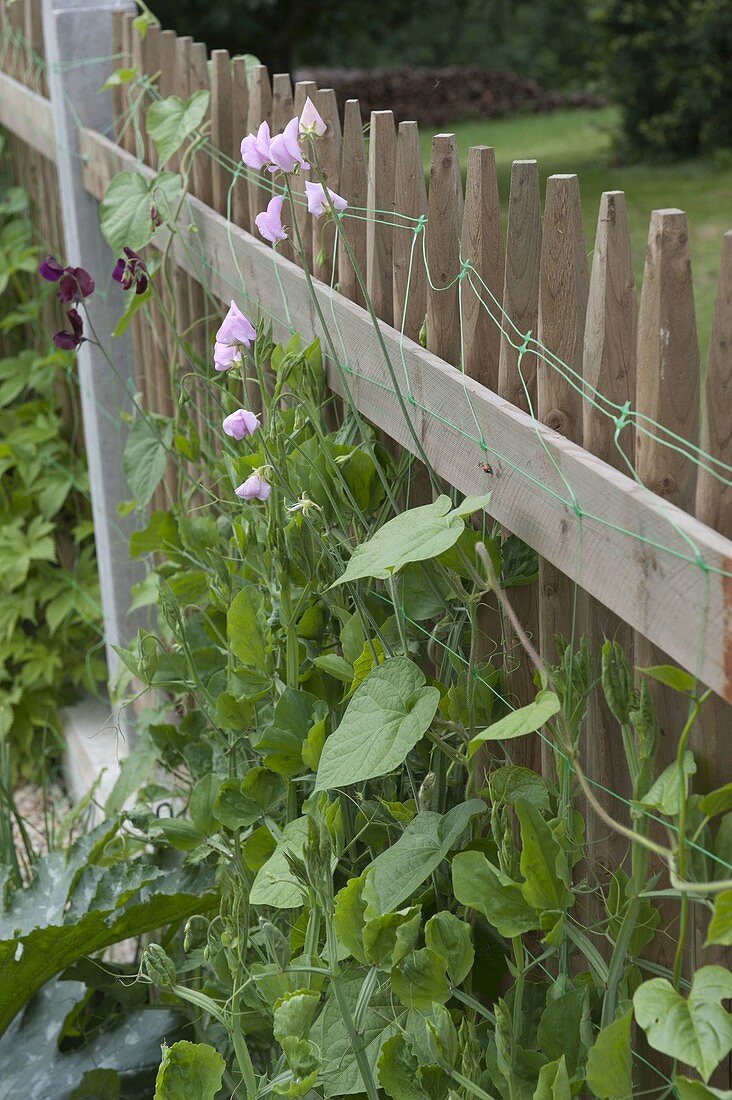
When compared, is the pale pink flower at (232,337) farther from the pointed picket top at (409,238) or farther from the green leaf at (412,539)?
the green leaf at (412,539)

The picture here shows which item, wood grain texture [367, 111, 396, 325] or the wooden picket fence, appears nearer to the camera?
the wooden picket fence

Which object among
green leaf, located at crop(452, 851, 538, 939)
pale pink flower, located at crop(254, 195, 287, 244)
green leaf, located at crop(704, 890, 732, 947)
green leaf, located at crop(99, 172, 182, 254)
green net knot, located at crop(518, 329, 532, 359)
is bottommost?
green leaf, located at crop(452, 851, 538, 939)

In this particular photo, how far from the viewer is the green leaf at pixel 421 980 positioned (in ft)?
4.30

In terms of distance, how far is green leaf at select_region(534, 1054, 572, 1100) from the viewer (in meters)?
1.17

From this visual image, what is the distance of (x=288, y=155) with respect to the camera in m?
1.64

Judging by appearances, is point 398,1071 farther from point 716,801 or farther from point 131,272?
point 131,272

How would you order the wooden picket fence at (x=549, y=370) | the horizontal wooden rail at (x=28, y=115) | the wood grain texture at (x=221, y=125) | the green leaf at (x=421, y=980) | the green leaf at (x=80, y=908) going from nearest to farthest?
the wooden picket fence at (x=549, y=370)
the green leaf at (x=421, y=980)
the green leaf at (x=80, y=908)
the wood grain texture at (x=221, y=125)
the horizontal wooden rail at (x=28, y=115)

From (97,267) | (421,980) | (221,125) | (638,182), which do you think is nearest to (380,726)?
(421,980)

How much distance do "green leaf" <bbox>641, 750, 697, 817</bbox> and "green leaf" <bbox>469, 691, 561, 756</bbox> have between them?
0.11 meters

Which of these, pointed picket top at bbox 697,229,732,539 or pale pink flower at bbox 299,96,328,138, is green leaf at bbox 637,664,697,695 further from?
pale pink flower at bbox 299,96,328,138

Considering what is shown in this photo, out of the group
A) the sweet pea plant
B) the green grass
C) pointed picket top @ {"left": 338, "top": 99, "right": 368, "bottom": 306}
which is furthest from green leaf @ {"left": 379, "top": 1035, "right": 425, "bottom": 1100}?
the green grass

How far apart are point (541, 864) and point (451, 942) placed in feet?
0.53

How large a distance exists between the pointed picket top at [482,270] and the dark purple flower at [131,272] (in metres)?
0.92

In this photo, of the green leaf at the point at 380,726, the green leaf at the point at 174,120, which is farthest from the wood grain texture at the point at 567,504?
the green leaf at the point at 174,120
